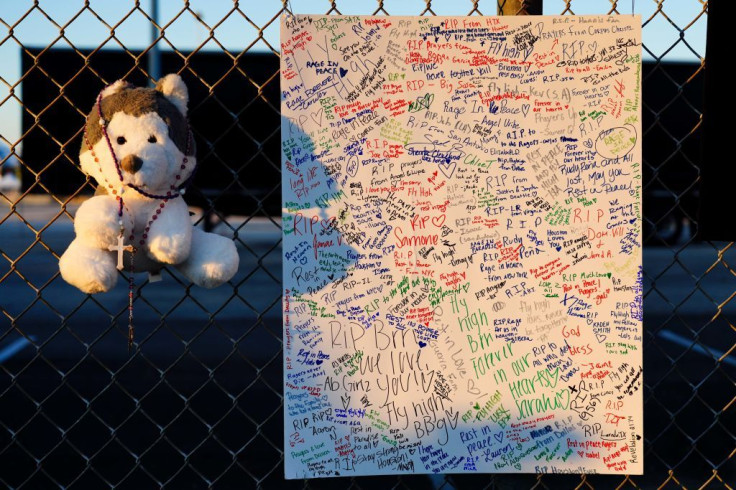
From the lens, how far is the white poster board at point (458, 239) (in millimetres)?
2596

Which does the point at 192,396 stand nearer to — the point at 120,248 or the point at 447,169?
the point at 120,248

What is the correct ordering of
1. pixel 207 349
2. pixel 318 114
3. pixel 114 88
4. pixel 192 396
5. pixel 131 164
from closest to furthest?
pixel 131 164 → pixel 114 88 → pixel 318 114 → pixel 192 396 → pixel 207 349

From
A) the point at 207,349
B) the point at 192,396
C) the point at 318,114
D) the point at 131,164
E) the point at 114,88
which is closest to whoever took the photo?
the point at 131,164

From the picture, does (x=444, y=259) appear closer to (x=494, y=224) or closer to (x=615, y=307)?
(x=494, y=224)

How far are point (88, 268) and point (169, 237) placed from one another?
9.4 inches

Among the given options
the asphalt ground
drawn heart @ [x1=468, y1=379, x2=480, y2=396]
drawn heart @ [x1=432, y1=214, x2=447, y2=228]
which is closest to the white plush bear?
the asphalt ground

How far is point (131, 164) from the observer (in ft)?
7.38

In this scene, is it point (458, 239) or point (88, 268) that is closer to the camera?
point (88, 268)

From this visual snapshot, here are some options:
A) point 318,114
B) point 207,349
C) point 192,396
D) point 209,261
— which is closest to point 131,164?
point 209,261

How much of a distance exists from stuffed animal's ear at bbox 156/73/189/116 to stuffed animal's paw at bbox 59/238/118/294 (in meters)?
0.49

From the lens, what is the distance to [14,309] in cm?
888

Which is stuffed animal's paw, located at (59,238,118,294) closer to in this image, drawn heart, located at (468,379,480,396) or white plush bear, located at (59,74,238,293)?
white plush bear, located at (59,74,238,293)

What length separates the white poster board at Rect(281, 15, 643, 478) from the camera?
8.52 feet

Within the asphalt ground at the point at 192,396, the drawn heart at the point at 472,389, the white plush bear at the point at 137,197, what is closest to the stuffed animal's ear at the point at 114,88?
the white plush bear at the point at 137,197
